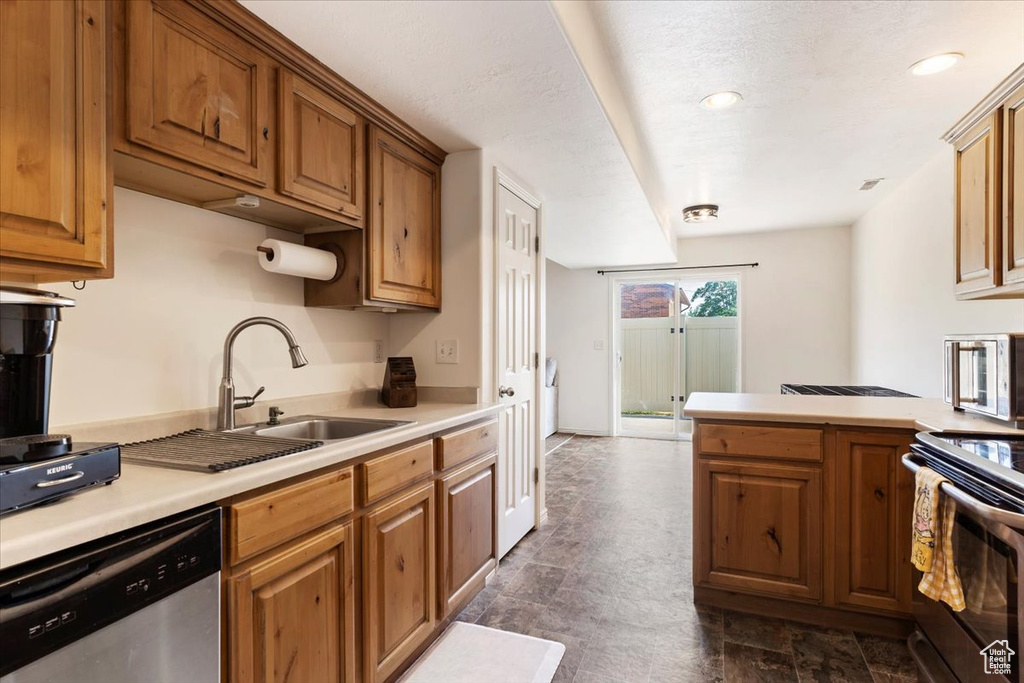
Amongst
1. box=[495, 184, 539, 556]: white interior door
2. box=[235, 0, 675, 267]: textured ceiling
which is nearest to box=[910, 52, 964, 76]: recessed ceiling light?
box=[235, 0, 675, 267]: textured ceiling

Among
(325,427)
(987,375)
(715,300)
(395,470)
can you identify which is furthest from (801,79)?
(715,300)

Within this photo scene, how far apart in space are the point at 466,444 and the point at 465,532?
377mm

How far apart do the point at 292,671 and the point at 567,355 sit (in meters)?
5.48

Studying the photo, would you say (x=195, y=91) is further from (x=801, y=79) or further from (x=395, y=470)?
(x=801, y=79)

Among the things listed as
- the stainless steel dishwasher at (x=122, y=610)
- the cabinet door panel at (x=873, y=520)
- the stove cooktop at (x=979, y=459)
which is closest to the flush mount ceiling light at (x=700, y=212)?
the cabinet door panel at (x=873, y=520)

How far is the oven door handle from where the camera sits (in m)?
1.21

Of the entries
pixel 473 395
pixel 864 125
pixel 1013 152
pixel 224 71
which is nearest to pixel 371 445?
pixel 473 395

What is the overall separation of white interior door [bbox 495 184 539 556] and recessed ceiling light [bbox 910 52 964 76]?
6.42 ft

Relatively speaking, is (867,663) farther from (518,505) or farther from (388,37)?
(388,37)

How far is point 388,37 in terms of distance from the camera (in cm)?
163

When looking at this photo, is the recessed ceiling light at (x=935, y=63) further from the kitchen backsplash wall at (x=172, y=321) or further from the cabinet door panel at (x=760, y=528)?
the kitchen backsplash wall at (x=172, y=321)

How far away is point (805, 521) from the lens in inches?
84.9

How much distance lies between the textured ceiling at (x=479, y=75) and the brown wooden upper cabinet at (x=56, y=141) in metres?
0.51

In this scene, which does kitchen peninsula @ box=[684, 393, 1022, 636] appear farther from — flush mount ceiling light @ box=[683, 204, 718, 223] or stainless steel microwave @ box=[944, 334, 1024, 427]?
flush mount ceiling light @ box=[683, 204, 718, 223]
